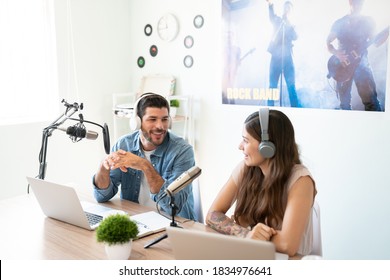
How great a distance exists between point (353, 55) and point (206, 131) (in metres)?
1.36

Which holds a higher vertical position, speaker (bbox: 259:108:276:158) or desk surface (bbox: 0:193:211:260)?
speaker (bbox: 259:108:276:158)

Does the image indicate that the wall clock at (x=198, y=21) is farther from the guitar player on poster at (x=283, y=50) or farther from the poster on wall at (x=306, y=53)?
the guitar player on poster at (x=283, y=50)

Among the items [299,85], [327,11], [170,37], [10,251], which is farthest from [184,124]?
[10,251]

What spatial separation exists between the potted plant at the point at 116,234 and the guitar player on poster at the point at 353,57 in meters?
1.72

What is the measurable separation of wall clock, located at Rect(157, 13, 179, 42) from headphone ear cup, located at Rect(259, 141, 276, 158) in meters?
2.11

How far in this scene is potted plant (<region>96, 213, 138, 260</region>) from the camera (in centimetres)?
126

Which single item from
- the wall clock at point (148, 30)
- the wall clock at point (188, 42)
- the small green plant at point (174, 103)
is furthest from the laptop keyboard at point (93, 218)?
the wall clock at point (148, 30)

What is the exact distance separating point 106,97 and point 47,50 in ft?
2.17

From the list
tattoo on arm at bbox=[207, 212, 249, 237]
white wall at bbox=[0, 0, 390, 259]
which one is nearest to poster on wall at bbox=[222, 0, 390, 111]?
white wall at bbox=[0, 0, 390, 259]

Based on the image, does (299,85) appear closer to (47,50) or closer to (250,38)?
(250,38)

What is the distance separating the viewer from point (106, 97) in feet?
11.7

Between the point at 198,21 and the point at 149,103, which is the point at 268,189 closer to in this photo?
the point at 149,103

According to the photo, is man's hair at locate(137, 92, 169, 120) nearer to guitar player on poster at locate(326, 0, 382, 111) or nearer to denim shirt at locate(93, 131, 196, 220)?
denim shirt at locate(93, 131, 196, 220)

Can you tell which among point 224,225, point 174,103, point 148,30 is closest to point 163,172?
point 224,225
